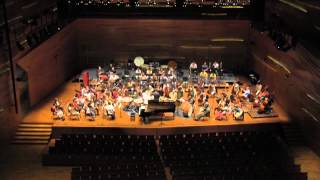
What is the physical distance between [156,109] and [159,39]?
22.5 feet

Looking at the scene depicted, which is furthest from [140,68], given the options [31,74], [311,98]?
[311,98]

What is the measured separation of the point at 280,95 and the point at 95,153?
27.8 feet

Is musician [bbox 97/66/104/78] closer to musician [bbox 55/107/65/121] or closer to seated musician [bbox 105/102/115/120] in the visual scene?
seated musician [bbox 105/102/115/120]

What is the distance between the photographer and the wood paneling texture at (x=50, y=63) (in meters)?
19.4

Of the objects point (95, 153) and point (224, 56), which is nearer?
point (95, 153)

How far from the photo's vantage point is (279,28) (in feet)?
63.8

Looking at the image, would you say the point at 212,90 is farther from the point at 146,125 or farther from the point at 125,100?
the point at 146,125

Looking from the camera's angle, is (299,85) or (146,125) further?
(146,125)

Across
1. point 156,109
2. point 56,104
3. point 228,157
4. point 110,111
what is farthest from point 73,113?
point 228,157

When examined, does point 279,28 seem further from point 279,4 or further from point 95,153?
point 95,153

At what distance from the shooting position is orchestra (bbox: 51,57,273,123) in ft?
62.8

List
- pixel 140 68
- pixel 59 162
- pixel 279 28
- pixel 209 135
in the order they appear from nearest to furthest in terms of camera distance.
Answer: pixel 59 162, pixel 209 135, pixel 279 28, pixel 140 68

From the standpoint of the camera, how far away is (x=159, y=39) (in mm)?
24688

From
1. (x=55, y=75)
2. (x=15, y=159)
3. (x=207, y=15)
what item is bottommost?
(x=15, y=159)
